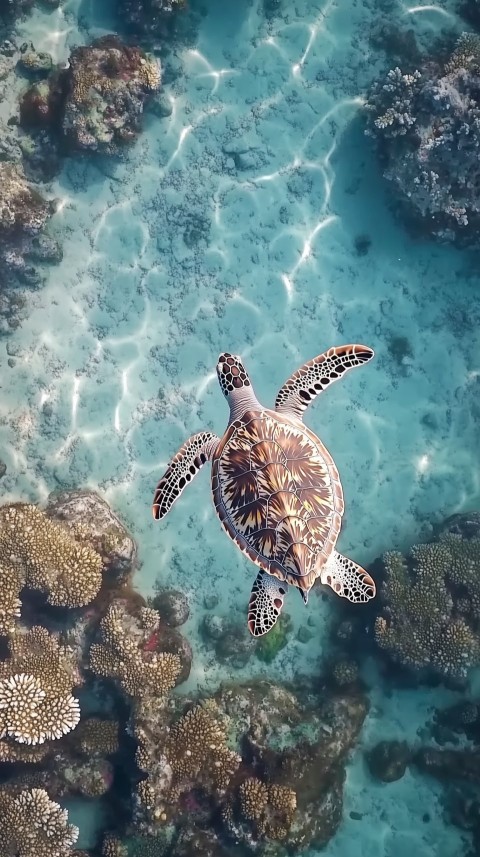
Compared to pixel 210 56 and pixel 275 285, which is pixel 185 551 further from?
pixel 210 56

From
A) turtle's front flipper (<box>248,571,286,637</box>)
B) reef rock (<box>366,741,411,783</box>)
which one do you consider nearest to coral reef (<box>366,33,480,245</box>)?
turtle's front flipper (<box>248,571,286,637</box>)

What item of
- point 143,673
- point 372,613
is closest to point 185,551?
point 143,673

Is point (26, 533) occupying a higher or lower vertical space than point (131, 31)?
lower

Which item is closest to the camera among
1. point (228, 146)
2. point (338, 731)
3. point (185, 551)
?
point (338, 731)

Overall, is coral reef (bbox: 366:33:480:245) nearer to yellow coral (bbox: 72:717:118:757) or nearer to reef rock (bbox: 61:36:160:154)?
reef rock (bbox: 61:36:160:154)

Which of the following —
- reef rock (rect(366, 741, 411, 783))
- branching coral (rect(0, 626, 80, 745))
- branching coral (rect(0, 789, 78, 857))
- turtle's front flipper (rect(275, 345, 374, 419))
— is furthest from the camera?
reef rock (rect(366, 741, 411, 783))

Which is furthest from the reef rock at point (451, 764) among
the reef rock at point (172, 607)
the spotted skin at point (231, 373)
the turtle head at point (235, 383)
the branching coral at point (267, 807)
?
the spotted skin at point (231, 373)
